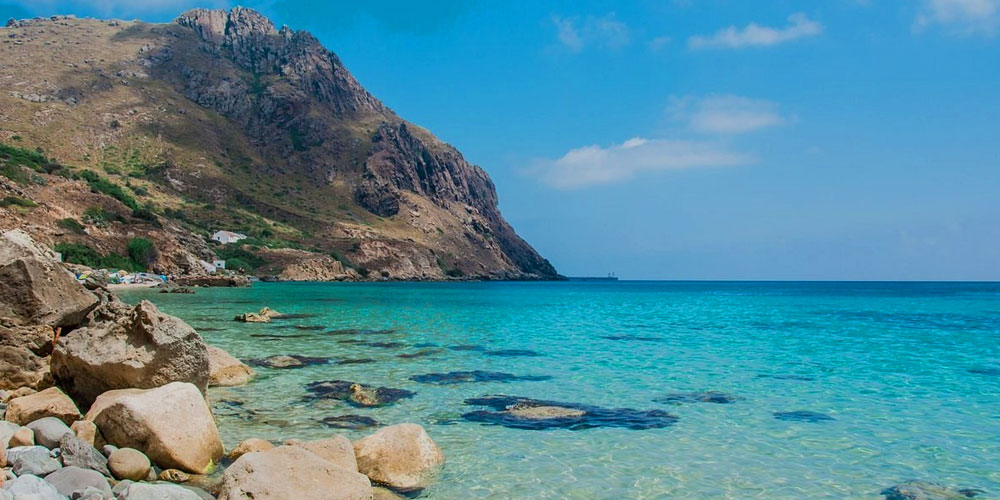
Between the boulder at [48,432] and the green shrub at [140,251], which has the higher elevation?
the green shrub at [140,251]

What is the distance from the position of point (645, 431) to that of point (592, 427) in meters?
1.02

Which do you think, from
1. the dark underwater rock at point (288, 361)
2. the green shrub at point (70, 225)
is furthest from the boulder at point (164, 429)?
the green shrub at point (70, 225)

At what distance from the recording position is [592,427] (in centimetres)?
1209

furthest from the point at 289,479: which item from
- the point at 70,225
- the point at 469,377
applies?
the point at 70,225

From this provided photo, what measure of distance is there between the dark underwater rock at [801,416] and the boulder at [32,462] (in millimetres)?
12868

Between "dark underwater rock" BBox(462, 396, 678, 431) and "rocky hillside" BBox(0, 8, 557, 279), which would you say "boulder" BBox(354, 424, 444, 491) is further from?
"rocky hillside" BBox(0, 8, 557, 279)

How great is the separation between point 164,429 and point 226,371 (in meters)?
7.71

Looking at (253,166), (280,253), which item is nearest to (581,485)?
(280,253)

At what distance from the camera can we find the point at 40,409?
9773mm

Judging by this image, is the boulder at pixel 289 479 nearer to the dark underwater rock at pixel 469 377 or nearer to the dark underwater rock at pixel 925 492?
the dark underwater rock at pixel 925 492

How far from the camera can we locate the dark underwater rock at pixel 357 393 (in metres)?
14.0

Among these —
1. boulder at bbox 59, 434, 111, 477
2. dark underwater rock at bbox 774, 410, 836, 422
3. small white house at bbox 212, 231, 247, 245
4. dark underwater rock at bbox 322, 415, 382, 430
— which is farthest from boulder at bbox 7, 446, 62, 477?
small white house at bbox 212, 231, 247, 245

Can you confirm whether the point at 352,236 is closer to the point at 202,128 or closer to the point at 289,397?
the point at 202,128

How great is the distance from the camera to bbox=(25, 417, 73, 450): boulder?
8523 millimetres
